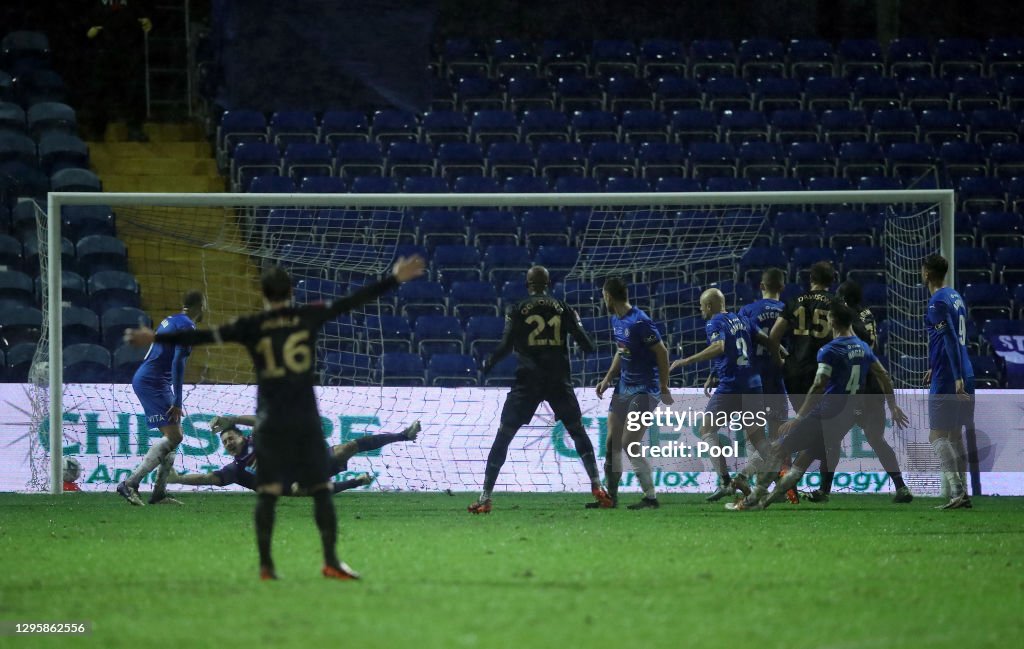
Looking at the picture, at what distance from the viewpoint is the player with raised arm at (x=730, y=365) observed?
12.3 m

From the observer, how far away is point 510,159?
20.1 meters

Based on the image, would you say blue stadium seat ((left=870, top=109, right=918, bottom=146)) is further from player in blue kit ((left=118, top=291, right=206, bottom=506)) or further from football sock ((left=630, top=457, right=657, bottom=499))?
player in blue kit ((left=118, top=291, right=206, bottom=506))

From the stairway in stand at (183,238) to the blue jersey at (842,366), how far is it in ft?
21.1

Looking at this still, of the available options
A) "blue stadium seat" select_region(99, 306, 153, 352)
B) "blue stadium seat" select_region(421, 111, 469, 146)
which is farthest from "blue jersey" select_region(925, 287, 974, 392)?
"blue stadium seat" select_region(421, 111, 469, 146)

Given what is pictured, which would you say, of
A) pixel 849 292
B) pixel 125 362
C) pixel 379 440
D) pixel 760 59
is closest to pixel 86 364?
pixel 125 362

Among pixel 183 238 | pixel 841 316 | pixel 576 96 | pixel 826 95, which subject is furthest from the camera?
pixel 826 95

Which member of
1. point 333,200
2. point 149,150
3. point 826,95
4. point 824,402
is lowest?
point 824,402

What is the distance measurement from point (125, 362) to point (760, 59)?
12.9 m

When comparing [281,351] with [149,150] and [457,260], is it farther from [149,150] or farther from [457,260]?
[149,150]

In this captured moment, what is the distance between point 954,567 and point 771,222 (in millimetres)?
11786

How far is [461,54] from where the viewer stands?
885 inches

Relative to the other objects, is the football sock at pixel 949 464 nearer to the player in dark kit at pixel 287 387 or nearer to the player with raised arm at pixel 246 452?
the player with raised arm at pixel 246 452

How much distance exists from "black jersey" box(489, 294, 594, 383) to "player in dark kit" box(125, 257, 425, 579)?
4.31m

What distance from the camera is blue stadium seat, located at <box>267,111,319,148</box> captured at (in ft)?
66.8
